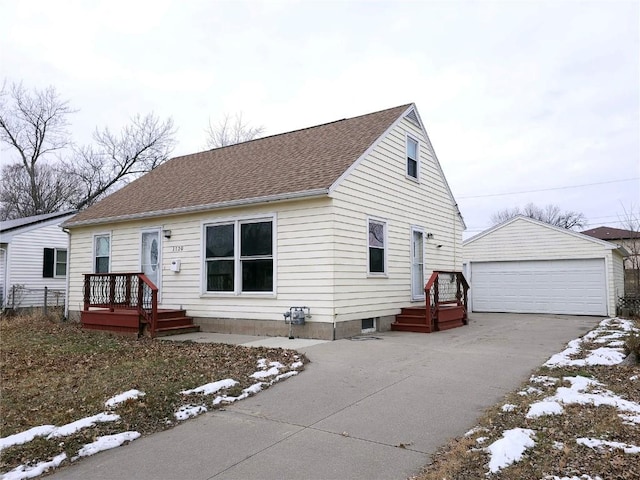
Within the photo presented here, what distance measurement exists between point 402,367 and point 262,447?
11.5 ft

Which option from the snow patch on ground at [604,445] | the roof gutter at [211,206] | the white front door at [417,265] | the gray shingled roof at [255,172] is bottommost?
the snow patch on ground at [604,445]

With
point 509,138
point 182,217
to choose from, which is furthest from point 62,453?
point 509,138

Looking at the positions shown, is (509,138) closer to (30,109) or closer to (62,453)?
(62,453)

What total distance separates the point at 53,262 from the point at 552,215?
158ft

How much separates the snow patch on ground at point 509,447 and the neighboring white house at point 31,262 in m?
20.5

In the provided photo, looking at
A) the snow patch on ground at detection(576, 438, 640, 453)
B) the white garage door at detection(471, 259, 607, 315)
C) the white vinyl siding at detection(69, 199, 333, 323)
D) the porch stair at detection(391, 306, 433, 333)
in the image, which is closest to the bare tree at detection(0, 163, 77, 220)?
the white vinyl siding at detection(69, 199, 333, 323)

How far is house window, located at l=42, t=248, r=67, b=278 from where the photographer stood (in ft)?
69.7

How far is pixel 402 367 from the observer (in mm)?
7086

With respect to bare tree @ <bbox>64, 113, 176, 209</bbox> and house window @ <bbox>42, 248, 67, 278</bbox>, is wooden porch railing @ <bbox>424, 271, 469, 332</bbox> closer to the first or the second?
house window @ <bbox>42, 248, 67, 278</bbox>

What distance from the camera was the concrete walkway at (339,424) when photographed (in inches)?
143

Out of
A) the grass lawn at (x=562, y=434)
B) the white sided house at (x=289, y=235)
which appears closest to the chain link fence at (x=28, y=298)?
the white sided house at (x=289, y=235)

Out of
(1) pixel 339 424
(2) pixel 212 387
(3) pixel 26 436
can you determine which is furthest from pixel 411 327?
(3) pixel 26 436

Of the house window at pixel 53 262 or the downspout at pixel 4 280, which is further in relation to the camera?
the house window at pixel 53 262

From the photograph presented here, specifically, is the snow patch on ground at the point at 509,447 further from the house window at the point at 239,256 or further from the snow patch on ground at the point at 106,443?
the house window at the point at 239,256
